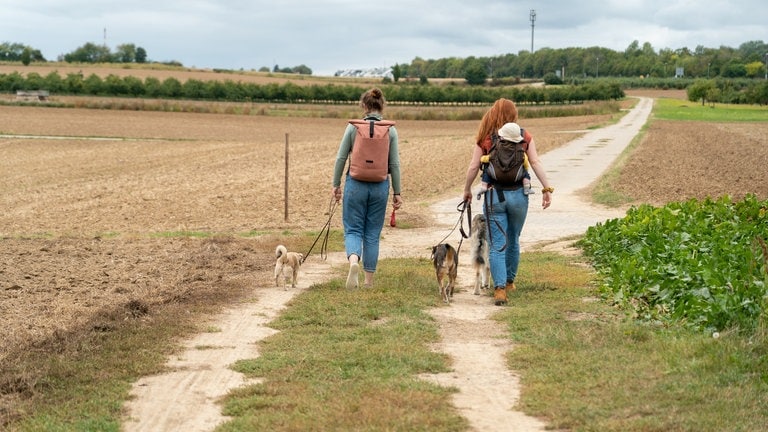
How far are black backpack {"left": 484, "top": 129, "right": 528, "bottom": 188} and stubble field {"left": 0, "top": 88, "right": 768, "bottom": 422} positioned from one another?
122 inches

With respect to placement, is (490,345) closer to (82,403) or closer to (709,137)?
(82,403)

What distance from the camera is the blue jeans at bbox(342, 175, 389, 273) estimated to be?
1106cm

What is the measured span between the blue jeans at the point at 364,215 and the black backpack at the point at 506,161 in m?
1.32

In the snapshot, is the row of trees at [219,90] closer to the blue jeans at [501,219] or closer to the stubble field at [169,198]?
the stubble field at [169,198]

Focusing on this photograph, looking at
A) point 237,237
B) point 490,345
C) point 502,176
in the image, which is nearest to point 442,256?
point 502,176

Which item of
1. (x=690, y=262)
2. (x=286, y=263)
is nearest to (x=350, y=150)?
(x=286, y=263)

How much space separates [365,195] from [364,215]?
0.96ft

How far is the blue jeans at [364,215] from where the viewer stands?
11.1 metres

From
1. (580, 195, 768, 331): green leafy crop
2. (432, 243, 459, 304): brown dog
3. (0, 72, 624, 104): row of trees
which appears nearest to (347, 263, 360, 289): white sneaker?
(432, 243, 459, 304): brown dog

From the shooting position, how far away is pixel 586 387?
6.98 metres

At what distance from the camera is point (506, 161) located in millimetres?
10320

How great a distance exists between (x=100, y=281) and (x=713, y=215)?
777 cm

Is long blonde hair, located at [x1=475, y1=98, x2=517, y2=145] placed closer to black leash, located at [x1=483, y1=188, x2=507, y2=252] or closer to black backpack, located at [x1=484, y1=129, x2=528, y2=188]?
black backpack, located at [x1=484, y1=129, x2=528, y2=188]

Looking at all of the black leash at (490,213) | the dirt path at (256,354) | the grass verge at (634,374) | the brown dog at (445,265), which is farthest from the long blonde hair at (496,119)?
the grass verge at (634,374)
